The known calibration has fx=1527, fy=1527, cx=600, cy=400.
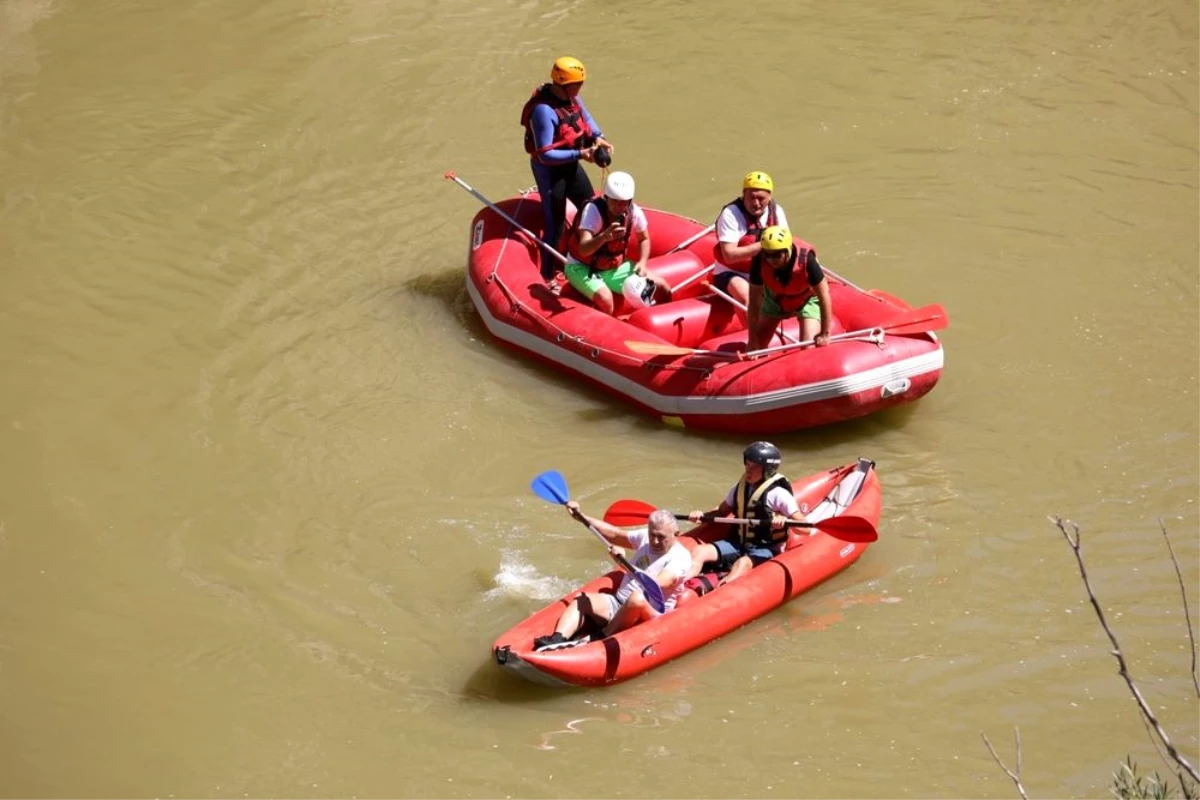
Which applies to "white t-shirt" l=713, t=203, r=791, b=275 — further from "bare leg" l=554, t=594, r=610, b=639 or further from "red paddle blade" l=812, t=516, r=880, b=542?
"bare leg" l=554, t=594, r=610, b=639

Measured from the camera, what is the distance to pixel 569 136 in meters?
9.44

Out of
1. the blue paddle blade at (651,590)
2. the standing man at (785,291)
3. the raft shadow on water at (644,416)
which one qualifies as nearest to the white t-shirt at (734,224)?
the standing man at (785,291)

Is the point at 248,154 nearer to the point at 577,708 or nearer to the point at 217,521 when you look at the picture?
the point at 217,521

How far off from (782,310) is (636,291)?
42.9 inches

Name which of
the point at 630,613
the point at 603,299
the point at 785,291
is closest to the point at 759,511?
the point at 630,613

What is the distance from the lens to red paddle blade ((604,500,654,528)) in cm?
736

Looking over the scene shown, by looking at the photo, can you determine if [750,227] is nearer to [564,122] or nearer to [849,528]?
[564,122]

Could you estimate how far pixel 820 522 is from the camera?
7.16m

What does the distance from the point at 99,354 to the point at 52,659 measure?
120 inches

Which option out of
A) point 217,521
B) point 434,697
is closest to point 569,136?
point 217,521

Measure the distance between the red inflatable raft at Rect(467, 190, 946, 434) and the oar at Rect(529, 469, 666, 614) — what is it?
1.38m

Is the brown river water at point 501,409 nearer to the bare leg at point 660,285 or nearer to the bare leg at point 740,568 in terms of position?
the bare leg at point 740,568

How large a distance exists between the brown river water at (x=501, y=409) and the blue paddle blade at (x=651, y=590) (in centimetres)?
30

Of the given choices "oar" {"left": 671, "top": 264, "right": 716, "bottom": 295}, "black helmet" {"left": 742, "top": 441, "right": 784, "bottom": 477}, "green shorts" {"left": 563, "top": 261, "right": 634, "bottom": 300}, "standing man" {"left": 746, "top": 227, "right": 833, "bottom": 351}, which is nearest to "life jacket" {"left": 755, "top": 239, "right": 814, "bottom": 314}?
"standing man" {"left": 746, "top": 227, "right": 833, "bottom": 351}
